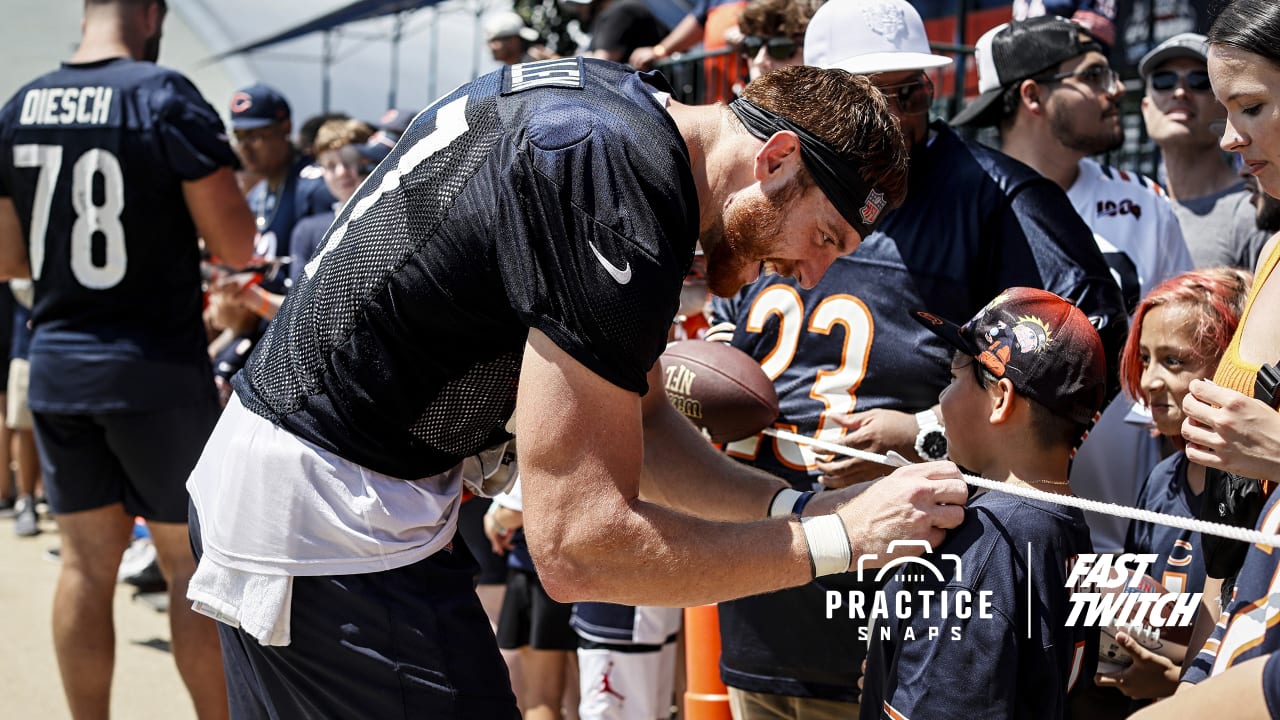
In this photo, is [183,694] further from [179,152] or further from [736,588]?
[736,588]

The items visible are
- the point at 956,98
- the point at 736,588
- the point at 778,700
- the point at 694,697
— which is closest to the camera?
the point at 736,588

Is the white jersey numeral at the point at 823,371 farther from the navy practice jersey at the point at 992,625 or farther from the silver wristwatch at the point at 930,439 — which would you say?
the navy practice jersey at the point at 992,625

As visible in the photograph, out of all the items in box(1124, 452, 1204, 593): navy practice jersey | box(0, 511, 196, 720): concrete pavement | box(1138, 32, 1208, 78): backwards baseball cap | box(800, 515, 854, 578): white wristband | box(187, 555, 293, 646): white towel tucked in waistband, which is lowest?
box(0, 511, 196, 720): concrete pavement

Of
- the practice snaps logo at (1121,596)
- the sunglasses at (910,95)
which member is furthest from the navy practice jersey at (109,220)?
the practice snaps logo at (1121,596)

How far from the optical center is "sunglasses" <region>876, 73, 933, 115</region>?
3271 millimetres

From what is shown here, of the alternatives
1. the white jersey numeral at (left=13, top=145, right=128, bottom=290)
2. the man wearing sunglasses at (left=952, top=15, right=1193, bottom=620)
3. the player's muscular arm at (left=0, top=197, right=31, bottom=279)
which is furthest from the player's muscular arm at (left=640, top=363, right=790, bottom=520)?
the player's muscular arm at (left=0, top=197, right=31, bottom=279)

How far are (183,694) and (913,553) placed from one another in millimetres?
4075

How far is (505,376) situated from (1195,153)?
3562 mm

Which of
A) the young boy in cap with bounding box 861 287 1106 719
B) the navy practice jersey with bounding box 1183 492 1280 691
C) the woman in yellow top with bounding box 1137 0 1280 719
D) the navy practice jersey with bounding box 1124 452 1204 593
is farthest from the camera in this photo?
the navy practice jersey with bounding box 1124 452 1204 593

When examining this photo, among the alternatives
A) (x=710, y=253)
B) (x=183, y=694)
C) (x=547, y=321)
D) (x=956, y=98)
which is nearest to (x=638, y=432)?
(x=547, y=321)

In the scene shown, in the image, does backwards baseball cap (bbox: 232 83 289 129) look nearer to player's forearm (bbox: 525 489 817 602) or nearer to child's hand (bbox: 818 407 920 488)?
child's hand (bbox: 818 407 920 488)

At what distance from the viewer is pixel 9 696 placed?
5.00m

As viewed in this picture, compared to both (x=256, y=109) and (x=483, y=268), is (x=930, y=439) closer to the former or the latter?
(x=483, y=268)

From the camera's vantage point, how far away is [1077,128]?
4.11 metres
